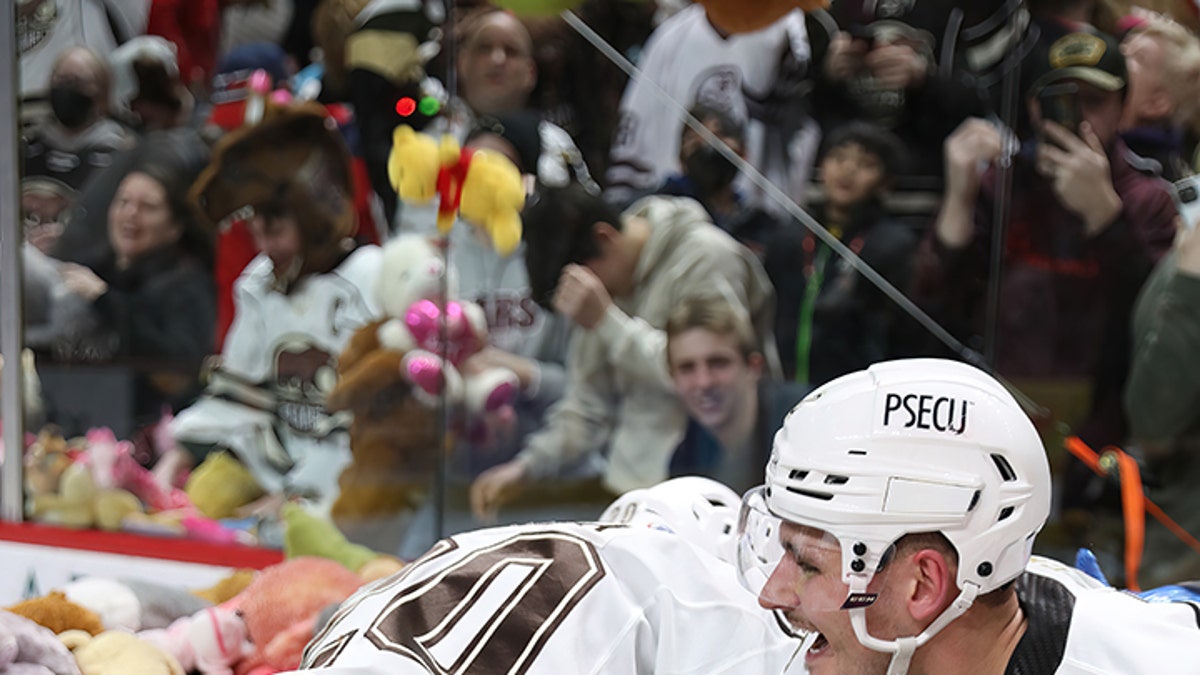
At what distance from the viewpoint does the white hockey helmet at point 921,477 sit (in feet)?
4.10

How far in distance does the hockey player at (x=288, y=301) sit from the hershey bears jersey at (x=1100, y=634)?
6.49 feet

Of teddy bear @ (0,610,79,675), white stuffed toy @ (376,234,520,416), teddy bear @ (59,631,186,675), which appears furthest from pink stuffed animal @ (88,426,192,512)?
teddy bear @ (0,610,79,675)

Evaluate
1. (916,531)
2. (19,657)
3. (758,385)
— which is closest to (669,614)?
(916,531)

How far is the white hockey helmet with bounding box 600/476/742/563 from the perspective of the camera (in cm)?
169

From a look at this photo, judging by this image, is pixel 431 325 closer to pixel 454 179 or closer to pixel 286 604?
pixel 454 179

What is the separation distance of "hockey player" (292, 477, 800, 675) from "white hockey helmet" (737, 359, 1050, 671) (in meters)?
0.23

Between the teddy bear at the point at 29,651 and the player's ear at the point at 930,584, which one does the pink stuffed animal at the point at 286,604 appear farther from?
the player's ear at the point at 930,584

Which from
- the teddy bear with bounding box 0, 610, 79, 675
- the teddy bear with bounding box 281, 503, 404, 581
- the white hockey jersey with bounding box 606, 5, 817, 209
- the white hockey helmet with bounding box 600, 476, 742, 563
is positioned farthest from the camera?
the white hockey jersey with bounding box 606, 5, 817, 209

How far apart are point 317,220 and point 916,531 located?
7.11ft

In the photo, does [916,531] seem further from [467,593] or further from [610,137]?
[610,137]

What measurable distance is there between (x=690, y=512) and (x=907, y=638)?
49 centimetres

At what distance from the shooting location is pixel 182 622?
6.75 ft

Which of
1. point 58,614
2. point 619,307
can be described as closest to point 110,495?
point 619,307

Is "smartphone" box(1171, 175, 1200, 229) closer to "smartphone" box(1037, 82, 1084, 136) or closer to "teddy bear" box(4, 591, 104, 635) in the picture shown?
"smartphone" box(1037, 82, 1084, 136)
